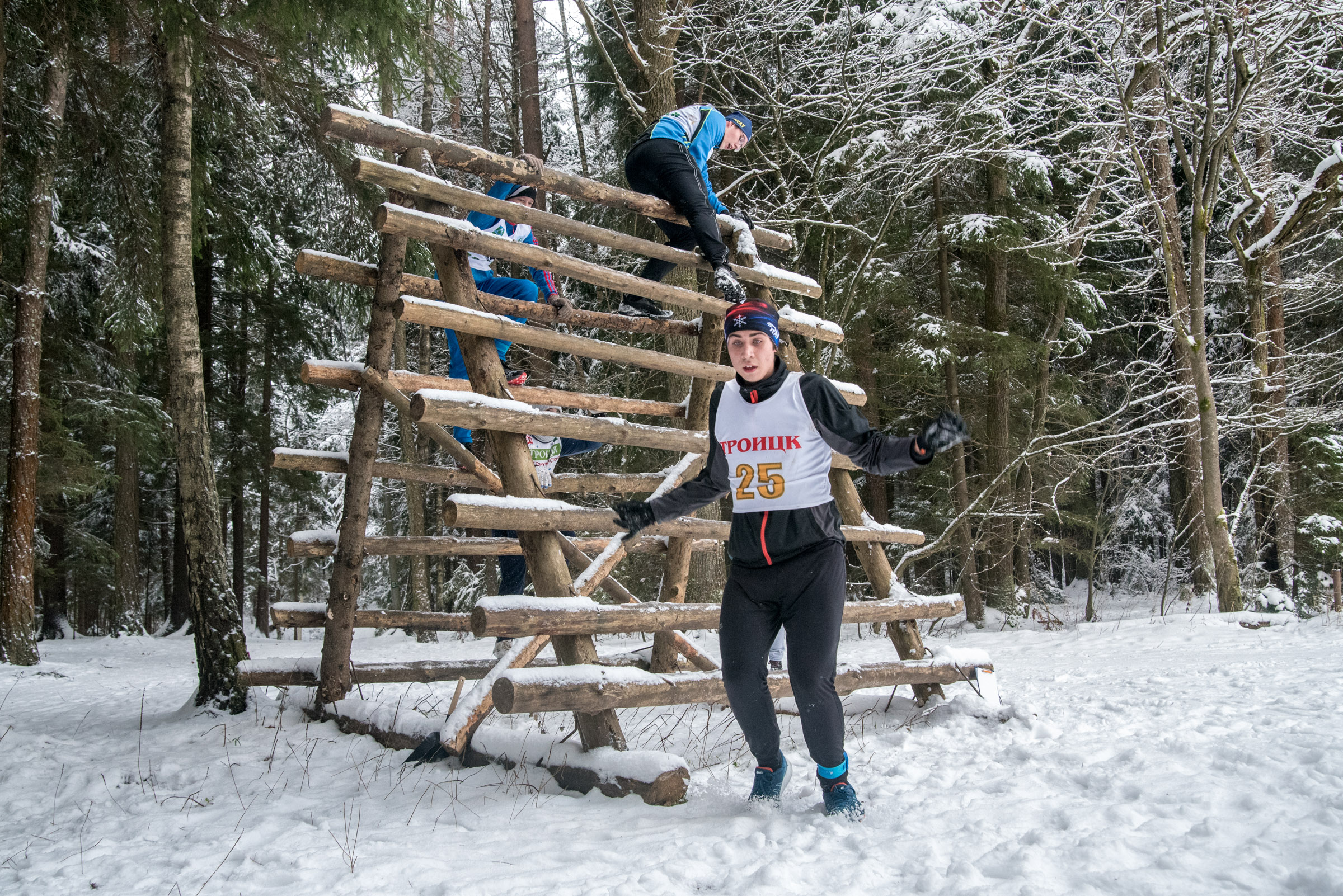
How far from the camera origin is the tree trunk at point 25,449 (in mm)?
9867

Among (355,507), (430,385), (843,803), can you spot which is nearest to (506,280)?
(430,385)

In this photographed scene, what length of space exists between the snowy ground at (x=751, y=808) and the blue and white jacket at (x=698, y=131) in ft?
12.1

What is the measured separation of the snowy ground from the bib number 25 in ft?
4.09

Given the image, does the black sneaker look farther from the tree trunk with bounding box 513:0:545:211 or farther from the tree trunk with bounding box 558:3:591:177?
the tree trunk with bounding box 558:3:591:177

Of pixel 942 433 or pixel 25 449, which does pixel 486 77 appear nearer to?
pixel 25 449

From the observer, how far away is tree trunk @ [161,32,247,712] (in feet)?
18.8

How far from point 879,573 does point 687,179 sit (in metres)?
2.90

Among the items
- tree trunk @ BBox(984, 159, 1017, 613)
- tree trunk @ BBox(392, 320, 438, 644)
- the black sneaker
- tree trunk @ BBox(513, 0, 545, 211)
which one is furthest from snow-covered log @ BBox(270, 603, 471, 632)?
tree trunk @ BBox(984, 159, 1017, 613)

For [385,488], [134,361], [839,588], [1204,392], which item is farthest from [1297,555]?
[134,361]

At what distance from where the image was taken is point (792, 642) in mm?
3303

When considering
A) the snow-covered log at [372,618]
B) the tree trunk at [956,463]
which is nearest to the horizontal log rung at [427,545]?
the snow-covered log at [372,618]

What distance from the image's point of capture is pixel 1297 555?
1712 cm

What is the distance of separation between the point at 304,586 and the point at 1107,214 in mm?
29756

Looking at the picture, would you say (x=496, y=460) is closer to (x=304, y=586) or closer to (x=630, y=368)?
(x=630, y=368)
